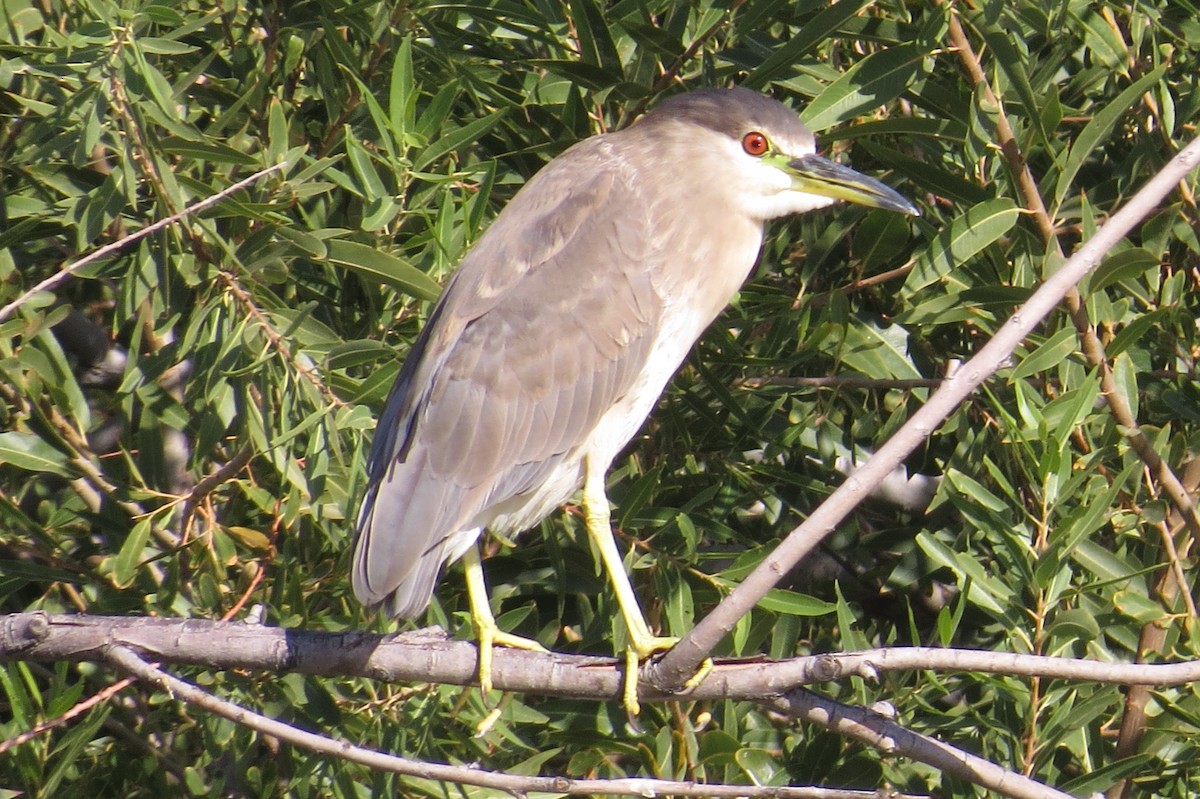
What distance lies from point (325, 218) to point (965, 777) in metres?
1.53

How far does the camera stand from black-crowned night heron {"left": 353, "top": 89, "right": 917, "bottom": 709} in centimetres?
244

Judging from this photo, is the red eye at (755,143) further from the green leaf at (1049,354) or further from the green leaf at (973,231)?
the green leaf at (1049,354)

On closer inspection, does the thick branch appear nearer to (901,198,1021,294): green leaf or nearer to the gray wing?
the gray wing

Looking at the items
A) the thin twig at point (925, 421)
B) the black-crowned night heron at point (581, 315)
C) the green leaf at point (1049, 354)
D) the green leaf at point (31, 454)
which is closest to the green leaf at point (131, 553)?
the green leaf at point (31, 454)

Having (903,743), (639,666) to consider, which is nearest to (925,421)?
(903,743)

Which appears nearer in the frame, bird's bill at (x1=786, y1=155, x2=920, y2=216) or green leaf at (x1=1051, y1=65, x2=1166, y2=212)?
green leaf at (x1=1051, y1=65, x2=1166, y2=212)

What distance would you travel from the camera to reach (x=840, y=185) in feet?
8.23

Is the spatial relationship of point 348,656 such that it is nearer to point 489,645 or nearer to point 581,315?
point 489,645

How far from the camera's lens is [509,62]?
2598 mm

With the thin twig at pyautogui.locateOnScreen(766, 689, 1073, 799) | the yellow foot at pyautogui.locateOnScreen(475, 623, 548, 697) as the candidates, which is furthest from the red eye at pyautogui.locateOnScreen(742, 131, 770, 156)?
the thin twig at pyautogui.locateOnScreen(766, 689, 1073, 799)

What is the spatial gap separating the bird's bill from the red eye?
0.09m

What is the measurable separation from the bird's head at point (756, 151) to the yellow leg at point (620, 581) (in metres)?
0.65

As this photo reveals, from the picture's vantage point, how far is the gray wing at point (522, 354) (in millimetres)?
2438

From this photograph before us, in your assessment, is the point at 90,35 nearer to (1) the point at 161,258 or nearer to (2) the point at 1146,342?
(1) the point at 161,258
